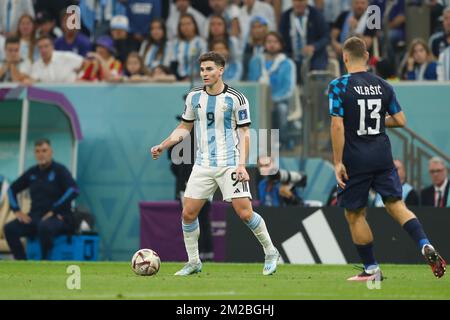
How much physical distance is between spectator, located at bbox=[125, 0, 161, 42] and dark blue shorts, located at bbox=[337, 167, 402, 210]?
11510 mm

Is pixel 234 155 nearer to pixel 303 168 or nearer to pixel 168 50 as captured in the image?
pixel 303 168

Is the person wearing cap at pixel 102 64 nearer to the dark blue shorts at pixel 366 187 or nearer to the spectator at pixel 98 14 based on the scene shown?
the spectator at pixel 98 14

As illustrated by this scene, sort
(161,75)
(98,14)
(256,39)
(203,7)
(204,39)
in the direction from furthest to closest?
(98,14)
(203,7)
(204,39)
(161,75)
(256,39)

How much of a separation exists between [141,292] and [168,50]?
40.1 ft

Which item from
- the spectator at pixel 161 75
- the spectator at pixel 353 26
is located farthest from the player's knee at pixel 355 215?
the spectator at pixel 161 75

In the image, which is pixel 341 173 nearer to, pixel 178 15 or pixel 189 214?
pixel 189 214

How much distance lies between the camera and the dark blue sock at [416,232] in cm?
1184

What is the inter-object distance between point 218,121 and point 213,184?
692mm

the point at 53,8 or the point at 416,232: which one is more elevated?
the point at 53,8

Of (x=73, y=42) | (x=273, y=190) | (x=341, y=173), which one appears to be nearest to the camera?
(x=341, y=173)

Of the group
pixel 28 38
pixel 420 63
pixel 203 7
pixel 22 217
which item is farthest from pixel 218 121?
pixel 28 38

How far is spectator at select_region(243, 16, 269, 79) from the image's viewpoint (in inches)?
849

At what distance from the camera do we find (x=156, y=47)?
22.5 meters

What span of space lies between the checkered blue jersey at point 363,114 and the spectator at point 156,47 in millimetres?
10551
